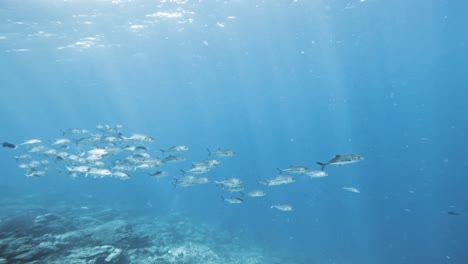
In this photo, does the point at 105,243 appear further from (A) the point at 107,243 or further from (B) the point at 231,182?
(B) the point at 231,182

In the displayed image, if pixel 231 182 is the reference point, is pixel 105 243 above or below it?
below

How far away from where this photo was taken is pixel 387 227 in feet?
136

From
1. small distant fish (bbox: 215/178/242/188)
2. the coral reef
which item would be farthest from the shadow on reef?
small distant fish (bbox: 215/178/242/188)

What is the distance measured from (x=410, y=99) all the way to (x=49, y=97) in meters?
119

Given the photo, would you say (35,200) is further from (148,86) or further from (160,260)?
(148,86)

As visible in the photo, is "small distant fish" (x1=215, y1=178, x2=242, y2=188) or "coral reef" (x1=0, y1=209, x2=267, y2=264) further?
"small distant fish" (x1=215, y1=178, x2=242, y2=188)

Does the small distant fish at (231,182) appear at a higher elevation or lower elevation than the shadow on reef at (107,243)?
higher

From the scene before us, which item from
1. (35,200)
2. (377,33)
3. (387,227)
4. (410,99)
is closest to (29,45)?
(35,200)

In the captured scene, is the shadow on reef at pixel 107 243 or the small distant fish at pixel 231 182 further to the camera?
the small distant fish at pixel 231 182

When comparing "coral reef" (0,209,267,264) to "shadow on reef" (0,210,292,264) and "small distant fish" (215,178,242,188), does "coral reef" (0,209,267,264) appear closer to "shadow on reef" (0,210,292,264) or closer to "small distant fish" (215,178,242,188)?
"shadow on reef" (0,210,292,264)

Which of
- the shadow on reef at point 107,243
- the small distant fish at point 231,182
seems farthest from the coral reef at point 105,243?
the small distant fish at point 231,182

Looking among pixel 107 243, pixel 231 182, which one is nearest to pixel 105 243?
pixel 107 243

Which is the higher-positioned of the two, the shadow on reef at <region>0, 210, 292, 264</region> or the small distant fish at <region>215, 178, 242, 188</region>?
the small distant fish at <region>215, 178, 242, 188</region>

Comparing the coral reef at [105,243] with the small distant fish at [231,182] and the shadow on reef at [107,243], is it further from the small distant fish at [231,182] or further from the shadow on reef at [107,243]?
the small distant fish at [231,182]
